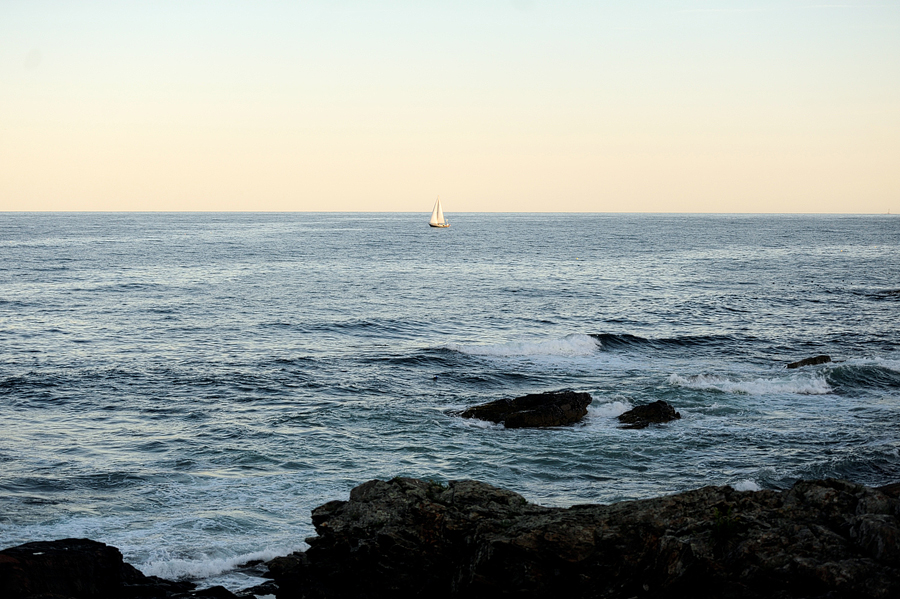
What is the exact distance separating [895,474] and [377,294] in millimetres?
41686

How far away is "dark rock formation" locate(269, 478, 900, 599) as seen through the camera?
8.67 m

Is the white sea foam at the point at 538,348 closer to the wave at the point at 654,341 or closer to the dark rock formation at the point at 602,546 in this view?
the wave at the point at 654,341

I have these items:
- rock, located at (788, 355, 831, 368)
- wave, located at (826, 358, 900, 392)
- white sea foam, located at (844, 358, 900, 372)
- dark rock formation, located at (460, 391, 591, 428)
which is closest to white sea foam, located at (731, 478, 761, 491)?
dark rock formation, located at (460, 391, 591, 428)

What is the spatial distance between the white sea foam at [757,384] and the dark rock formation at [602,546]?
18.3 metres

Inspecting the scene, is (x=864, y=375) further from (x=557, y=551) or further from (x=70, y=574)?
(x=70, y=574)

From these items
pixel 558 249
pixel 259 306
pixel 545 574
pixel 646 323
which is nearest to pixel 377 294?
pixel 259 306

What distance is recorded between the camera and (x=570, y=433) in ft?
74.0

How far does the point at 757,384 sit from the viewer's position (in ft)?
92.6

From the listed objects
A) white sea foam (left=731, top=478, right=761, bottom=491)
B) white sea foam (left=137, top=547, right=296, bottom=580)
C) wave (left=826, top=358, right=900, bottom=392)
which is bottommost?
white sea foam (left=137, top=547, right=296, bottom=580)

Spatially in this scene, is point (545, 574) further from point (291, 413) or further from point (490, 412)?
point (291, 413)

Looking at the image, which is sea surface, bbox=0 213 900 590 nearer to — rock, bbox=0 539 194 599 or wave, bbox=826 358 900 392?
wave, bbox=826 358 900 392

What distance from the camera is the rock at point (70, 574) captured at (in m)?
10.7

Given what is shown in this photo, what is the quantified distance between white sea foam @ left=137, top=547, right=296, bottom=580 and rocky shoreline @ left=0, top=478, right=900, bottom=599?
0.82m

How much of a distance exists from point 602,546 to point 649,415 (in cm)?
1406
